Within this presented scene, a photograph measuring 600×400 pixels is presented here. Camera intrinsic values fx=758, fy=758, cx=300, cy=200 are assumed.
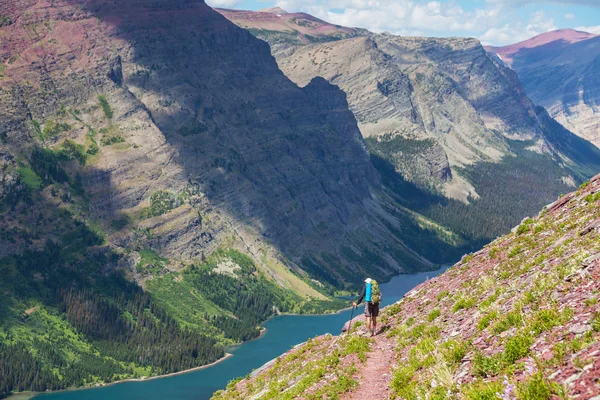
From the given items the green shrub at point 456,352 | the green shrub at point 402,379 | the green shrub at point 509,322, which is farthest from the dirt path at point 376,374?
the green shrub at point 509,322

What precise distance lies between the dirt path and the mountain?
0.09 meters

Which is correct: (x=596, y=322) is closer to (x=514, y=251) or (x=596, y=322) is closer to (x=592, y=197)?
(x=514, y=251)

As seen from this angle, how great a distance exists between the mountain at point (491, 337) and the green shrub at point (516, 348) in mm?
38

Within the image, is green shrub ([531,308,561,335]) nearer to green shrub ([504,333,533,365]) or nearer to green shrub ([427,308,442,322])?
green shrub ([504,333,533,365])

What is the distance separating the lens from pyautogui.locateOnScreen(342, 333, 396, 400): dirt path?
119 ft

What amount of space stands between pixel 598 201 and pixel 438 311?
12.3 meters

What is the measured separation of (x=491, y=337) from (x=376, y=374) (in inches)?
420

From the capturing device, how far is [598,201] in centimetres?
4703

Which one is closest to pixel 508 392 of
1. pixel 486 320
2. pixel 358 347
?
pixel 486 320

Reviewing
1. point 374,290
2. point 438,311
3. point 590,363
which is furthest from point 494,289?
point 590,363

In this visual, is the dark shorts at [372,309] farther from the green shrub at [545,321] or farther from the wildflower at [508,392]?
the wildflower at [508,392]

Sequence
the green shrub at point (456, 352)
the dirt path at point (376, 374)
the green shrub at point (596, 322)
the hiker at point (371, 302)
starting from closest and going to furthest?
the green shrub at point (596, 322), the green shrub at point (456, 352), the dirt path at point (376, 374), the hiker at point (371, 302)

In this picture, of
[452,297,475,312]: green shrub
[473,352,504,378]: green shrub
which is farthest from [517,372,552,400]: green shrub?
[452,297,475,312]: green shrub

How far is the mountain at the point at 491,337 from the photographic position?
24297 millimetres
